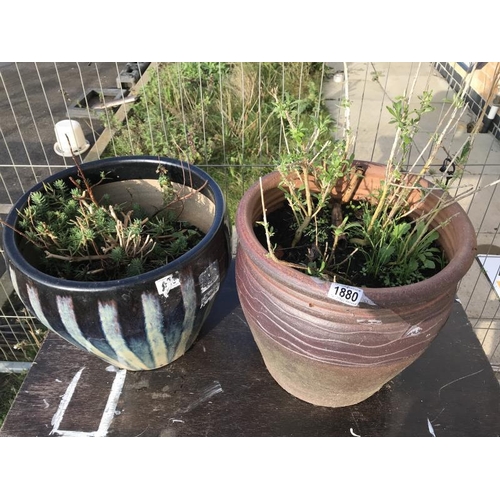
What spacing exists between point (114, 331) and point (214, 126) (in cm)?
308

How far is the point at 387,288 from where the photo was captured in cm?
99

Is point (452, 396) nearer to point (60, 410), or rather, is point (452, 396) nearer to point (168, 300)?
point (168, 300)

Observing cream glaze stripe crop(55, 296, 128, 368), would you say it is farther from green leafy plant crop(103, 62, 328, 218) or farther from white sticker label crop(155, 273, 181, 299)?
green leafy plant crop(103, 62, 328, 218)

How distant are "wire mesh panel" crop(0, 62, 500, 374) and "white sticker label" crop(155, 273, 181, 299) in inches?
64.0

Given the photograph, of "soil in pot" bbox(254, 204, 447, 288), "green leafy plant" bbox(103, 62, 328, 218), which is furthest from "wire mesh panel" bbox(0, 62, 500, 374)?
"soil in pot" bbox(254, 204, 447, 288)

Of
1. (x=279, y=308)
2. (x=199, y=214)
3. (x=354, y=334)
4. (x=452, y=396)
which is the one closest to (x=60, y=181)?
(x=199, y=214)

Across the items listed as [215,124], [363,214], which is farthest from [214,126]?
[363,214]

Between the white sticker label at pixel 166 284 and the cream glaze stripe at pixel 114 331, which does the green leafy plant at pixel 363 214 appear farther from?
the cream glaze stripe at pixel 114 331

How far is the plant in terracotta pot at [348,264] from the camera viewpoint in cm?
102

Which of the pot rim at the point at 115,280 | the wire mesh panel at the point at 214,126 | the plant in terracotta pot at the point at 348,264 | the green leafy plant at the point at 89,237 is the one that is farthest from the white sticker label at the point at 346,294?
the wire mesh panel at the point at 214,126

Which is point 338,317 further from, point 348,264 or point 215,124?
point 215,124

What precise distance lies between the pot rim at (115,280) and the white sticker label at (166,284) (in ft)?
0.05

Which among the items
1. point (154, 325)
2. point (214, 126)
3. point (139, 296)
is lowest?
point (214, 126)

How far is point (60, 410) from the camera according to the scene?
4.53 ft
